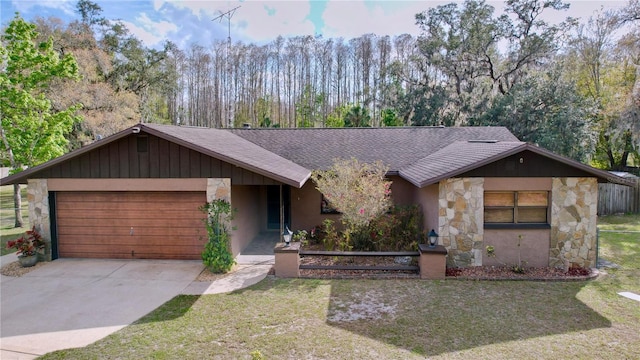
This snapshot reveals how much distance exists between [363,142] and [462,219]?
6748mm

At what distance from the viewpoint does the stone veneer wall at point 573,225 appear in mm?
9000

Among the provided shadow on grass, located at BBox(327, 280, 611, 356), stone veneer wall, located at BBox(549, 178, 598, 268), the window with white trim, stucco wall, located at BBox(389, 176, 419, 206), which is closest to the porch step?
shadow on grass, located at BBox(327, 280, 611, 356)

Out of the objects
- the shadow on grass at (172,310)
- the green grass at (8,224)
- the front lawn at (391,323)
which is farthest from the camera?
the green grass at (8,224)

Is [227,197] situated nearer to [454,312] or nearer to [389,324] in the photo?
[389,324]

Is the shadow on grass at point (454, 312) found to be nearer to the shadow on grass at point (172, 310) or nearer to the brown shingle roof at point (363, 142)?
the shadow on grass at point (172, 310)

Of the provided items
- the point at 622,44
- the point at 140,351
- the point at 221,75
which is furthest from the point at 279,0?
the point at 221,75

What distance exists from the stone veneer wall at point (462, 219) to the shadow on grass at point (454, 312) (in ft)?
3.28

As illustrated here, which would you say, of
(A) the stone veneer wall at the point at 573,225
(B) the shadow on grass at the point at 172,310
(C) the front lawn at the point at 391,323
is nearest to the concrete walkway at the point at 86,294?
(B) the shadow on grass at the point at 172,310

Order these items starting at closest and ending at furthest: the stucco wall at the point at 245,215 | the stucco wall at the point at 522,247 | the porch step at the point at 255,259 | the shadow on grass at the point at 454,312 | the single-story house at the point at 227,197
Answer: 1. the shadow on grass at the point at 454,312
2. the single-story house at the point at 227,197
3. the stucco wall at the point at 522,247
4. the porch step at the point at 255,259
5. the stucco wall at the point at 245,215

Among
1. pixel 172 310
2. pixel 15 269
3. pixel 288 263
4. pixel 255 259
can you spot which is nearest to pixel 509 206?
pixel 288 263

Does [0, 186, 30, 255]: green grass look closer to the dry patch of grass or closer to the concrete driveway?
the concrete driveway

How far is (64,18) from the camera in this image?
91.6 feet

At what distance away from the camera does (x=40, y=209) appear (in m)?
10.1

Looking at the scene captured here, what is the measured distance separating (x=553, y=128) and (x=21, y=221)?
2620cm
